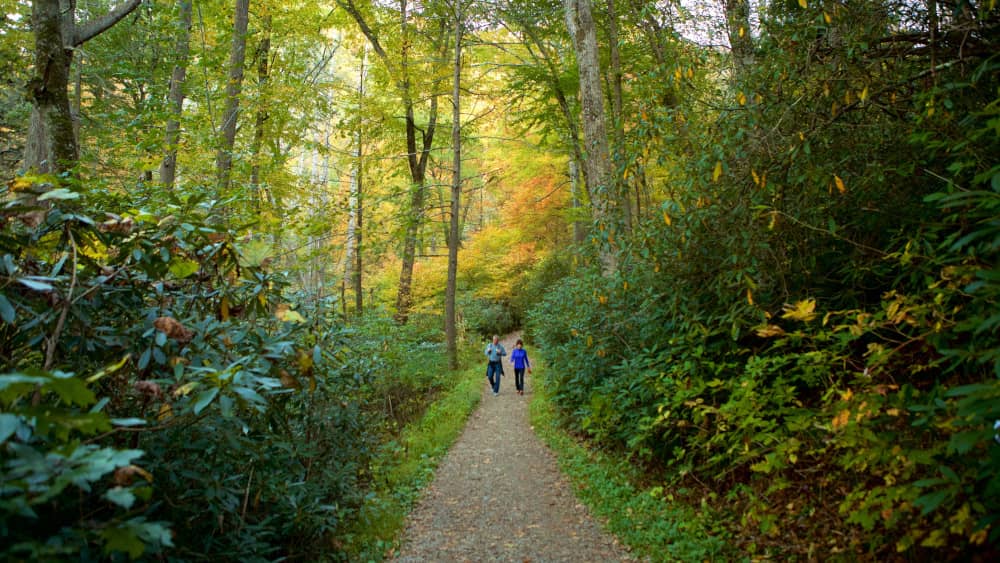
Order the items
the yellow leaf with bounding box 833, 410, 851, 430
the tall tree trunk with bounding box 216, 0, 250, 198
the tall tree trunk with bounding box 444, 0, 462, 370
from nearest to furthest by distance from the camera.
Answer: the yellow leaf with bounding box 833, 410, 851, 430, the tall tree trunk with bounding box 216, 0, 250, 198, the tall tree trunk with bounding box 444, 0, 462, 370

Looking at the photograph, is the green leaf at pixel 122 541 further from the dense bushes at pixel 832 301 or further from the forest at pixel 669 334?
the dense bushes at pixel 832 301

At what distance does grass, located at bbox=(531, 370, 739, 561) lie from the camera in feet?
14.3

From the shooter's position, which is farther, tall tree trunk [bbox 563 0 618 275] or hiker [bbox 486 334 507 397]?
hiker [bbox 486 334 507 397]

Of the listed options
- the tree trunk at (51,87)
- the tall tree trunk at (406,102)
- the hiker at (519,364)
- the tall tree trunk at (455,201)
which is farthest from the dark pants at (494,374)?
the tree trunk at (51,87)

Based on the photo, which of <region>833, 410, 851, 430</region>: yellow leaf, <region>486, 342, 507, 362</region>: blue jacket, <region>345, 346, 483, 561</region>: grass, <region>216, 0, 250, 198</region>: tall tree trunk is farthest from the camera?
<region>486, 342, 507, 362</region>: blue jacket

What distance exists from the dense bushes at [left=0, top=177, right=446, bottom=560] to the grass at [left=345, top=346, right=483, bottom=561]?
1.36m

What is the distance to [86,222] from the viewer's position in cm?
238

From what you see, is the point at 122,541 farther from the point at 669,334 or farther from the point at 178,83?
the point at 178,83

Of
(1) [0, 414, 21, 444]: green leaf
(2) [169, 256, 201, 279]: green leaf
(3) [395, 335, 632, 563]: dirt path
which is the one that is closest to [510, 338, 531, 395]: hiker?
(3) [395, 335, 632, 563]: dirt path

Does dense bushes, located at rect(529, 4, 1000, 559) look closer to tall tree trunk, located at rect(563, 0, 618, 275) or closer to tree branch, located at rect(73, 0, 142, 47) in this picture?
tall tree trunk, located at rect(563, 0, 618, 275)

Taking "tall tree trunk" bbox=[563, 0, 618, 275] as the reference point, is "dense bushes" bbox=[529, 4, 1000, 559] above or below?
below

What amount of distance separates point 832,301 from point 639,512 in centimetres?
271

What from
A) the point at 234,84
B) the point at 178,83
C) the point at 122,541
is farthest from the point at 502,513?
the point at 178,83

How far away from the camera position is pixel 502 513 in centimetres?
614
